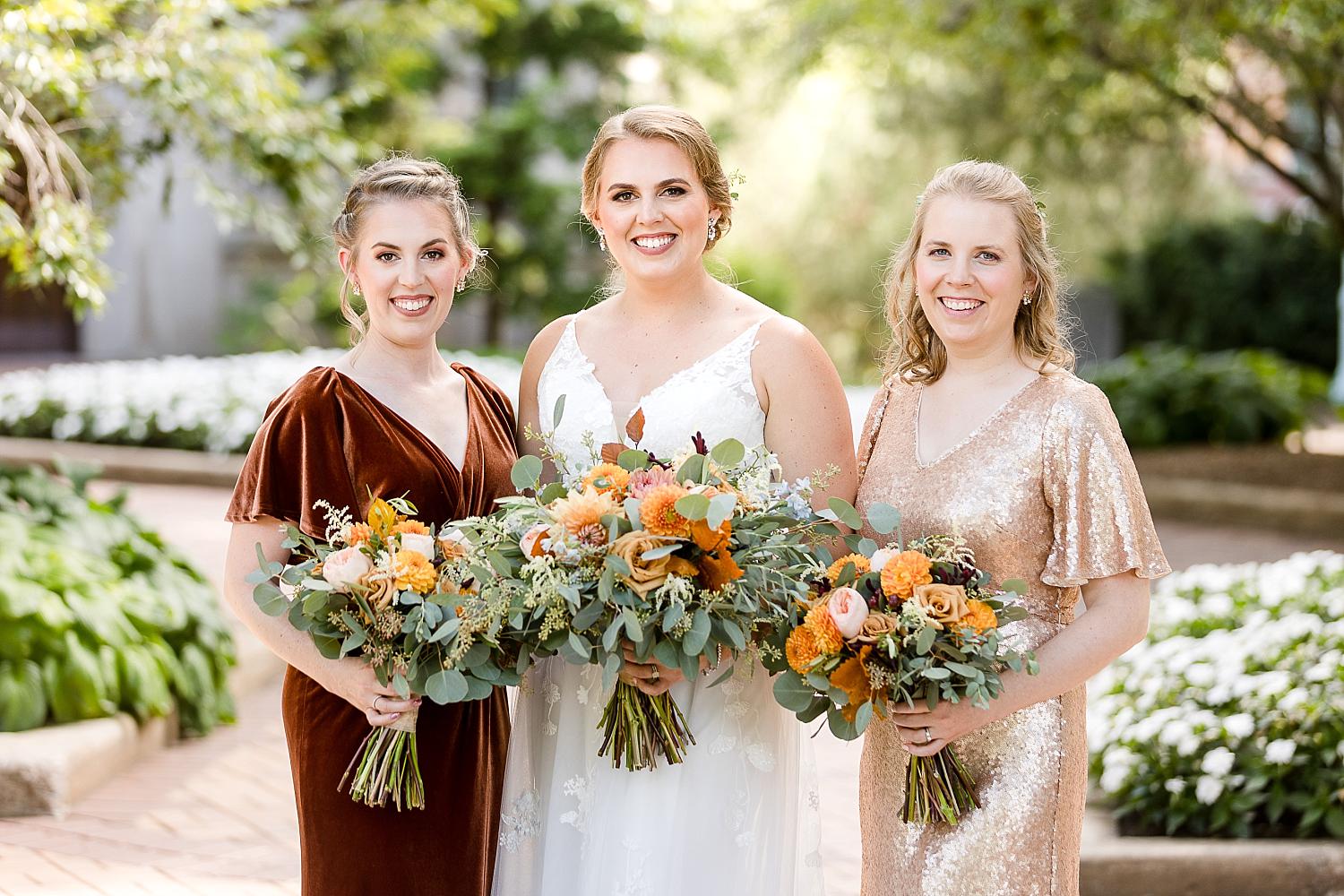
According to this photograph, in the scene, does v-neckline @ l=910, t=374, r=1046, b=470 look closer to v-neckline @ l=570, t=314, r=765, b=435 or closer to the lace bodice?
the lace bodice

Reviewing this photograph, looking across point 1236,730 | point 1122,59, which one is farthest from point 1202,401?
point 1236,730

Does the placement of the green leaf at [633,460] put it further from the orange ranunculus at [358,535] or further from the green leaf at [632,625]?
the orange ranunculus at [358,535]

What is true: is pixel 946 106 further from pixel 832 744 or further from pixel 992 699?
pixel 992 699

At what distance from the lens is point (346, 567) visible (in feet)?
8.91

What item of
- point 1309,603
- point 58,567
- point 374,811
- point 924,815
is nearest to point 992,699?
point 924,815

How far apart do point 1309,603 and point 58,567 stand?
526cm

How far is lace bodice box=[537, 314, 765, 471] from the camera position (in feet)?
10.6

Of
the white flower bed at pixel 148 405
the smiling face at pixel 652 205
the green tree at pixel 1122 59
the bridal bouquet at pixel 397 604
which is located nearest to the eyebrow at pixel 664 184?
the smiling face at pixel 652 205

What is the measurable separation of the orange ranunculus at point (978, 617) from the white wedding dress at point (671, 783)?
59 centimetres

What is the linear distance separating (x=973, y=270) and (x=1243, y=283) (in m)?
21.8

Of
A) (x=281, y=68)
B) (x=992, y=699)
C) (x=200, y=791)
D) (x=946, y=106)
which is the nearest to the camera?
(x=992, y=699)

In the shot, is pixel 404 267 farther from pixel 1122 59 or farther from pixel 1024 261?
pixel 1122 59

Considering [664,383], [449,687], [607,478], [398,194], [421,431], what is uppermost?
[398,194]

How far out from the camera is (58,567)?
580 centimetres
